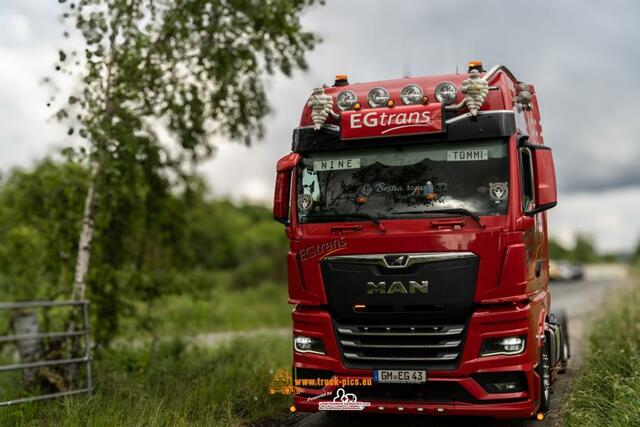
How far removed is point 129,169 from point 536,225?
6.34m

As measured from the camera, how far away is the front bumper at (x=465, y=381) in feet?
22.8

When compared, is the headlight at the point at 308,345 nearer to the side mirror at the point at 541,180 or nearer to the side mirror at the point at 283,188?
the side mirror at the point at 283,188

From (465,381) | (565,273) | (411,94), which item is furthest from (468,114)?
(565,273)

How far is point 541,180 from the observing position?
23.9 feet

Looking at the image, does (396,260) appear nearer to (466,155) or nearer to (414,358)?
(414,358)

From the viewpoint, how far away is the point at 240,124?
12.8 meters

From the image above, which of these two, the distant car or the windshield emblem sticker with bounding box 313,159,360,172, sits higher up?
the windshield emblem sticker with bounding box 313,159,360,172

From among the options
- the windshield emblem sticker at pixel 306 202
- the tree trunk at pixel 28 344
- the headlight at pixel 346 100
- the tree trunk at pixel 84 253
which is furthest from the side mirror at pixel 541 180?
the tree trunk at pixel 28 344

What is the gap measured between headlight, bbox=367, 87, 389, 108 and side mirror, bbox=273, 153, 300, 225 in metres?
0.94

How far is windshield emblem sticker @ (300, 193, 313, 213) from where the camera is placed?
25.5ft

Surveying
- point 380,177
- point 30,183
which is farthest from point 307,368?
point 30,183

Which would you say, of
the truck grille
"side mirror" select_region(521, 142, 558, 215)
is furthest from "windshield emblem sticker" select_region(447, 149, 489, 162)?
the truck grille

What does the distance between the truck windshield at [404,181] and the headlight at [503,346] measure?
3.88ft

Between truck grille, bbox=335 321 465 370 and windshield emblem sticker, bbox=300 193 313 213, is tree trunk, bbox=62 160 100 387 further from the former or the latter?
truck grille, bbox=335 321 465 370
